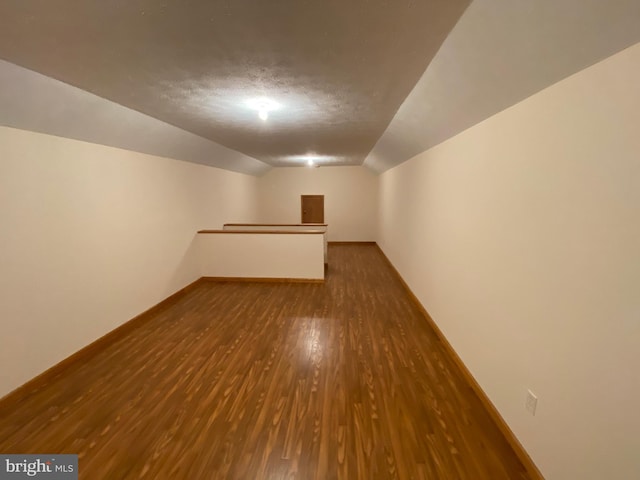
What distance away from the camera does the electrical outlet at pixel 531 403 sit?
164 cm

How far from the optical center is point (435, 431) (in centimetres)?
195

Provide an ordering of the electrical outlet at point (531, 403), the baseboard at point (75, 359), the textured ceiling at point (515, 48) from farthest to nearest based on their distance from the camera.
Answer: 1. the baseboard at point (75, 359)
2. the electrical outlet at point (531, 403)
3. the textured ceiling at point (515, 48)

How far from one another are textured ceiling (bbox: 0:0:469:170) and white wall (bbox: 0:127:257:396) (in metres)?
0.54

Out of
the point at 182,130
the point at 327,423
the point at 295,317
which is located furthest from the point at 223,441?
the point at 182,130

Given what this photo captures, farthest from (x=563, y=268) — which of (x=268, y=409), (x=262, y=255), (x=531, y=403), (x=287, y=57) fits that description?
(x=262, y=255)

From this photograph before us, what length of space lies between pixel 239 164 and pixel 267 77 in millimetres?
4868

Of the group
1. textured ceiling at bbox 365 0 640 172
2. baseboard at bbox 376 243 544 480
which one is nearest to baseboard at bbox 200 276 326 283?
baseboard at bbox 376 243 544 480

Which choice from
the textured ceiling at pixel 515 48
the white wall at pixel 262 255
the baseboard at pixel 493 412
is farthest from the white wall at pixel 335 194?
the textured ceiling at pixel 515 48

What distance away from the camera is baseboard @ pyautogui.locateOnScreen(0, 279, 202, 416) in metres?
2.22

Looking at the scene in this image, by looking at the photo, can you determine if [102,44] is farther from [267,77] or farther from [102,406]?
[102,406]

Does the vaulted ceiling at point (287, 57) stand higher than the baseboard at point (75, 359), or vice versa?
the vaulted ceiling at point (287, 57)

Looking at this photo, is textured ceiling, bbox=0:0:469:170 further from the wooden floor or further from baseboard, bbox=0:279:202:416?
the wooden floor

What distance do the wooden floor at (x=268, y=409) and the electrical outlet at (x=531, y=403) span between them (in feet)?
1.17

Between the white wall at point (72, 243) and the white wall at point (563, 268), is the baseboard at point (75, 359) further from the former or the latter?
the white wall at point (563, 268)
